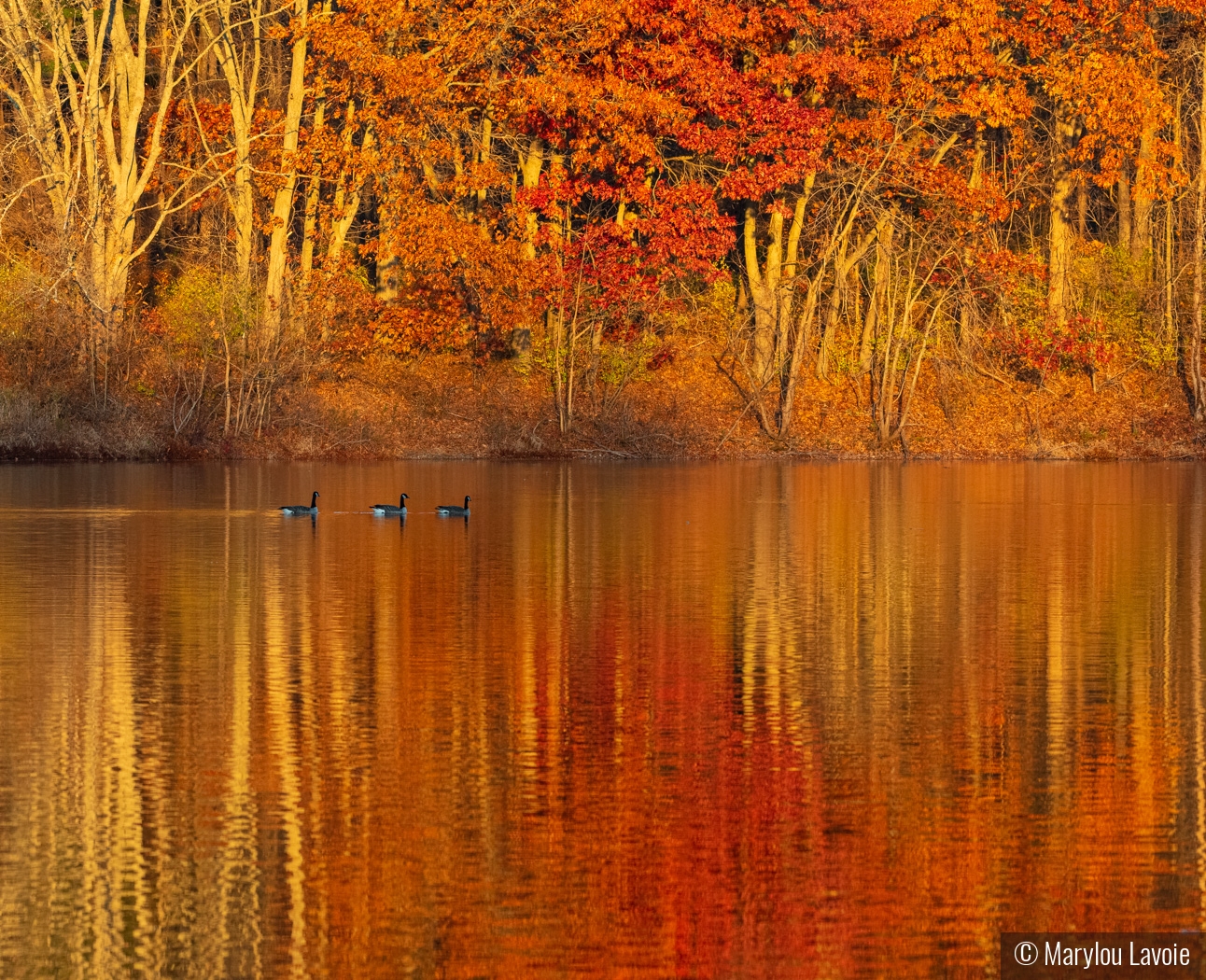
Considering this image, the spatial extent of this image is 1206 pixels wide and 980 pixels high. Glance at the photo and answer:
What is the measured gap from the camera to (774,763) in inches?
437

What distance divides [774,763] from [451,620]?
6.40m

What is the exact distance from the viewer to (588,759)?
1127 centimetres

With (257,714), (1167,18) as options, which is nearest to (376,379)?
(1167,18)

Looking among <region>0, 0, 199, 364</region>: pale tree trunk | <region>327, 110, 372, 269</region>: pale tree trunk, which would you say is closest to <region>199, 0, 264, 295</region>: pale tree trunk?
<region>0, 0, 199, 364</region>: pale tree trunk

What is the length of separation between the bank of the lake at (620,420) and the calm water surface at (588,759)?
2232 centimetres

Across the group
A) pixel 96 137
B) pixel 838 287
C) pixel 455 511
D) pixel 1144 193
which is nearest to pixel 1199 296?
pixel 1144 193

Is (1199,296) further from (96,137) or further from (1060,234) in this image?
(96,137)

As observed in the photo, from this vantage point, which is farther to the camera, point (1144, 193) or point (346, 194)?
point (346, 194)

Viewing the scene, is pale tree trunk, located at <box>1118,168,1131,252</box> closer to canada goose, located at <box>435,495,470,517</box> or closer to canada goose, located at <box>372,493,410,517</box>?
canada goose, located at <box>435,495,470,517</box>

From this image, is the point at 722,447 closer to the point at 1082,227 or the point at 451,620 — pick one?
the point at 1082,227

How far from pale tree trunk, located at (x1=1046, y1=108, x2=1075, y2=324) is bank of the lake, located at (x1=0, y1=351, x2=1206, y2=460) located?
1866mm

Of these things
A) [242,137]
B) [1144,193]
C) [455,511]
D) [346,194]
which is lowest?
[455,511]

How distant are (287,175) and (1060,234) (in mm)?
19276

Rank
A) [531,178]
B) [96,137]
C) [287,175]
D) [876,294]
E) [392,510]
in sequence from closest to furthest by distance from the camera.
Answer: [392,510] → [96,137] → [287,175] → [876,294] → [531,178]
